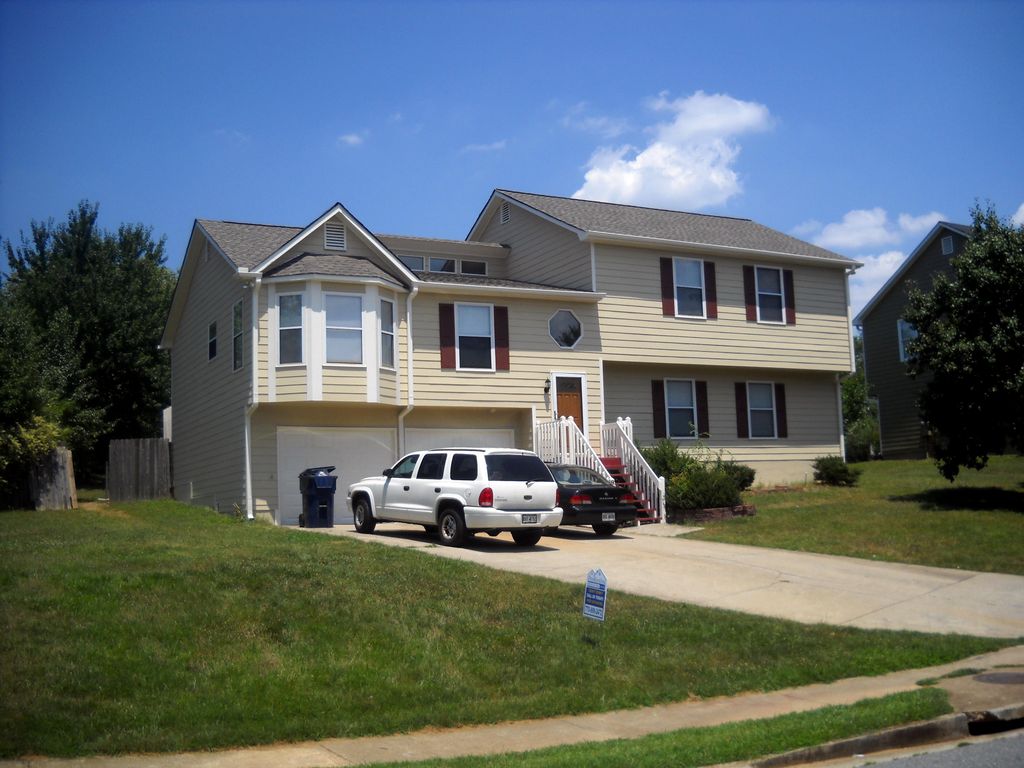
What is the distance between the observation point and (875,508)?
71.9ft

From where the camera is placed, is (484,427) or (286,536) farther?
(484,427)

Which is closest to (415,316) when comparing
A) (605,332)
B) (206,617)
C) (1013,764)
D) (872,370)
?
(605,332)

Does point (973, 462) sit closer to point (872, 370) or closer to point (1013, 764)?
point (1013, 764)

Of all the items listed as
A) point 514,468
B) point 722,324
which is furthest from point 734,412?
point 514,468

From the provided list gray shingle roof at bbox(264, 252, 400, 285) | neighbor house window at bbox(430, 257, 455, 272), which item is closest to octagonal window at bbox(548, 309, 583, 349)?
gray shingle roof at bbox(264, 252, 400, 285)

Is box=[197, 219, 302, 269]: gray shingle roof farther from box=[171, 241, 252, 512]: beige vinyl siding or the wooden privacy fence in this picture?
the wooden privacy fence

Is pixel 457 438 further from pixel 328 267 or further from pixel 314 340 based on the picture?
pixel 328 267

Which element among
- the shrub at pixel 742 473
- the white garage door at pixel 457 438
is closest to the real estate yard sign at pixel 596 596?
the white garage door at pixel 457 438

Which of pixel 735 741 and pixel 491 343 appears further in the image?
pixel 491 343

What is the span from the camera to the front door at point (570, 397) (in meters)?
25.6

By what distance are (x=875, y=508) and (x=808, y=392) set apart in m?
9.22

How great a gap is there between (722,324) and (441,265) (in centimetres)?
818

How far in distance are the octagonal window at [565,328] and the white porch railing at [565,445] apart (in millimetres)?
2455

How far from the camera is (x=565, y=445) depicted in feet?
75.9
